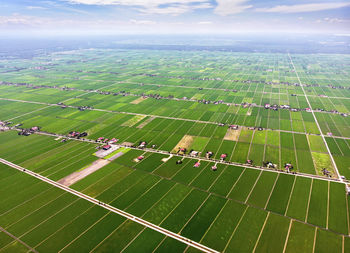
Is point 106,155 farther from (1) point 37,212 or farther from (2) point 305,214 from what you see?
(2) point 305,214

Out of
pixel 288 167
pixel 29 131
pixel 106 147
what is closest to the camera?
pixel 288 167

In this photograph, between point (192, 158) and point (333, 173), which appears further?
point (192, 158)

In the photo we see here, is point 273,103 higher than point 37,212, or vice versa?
point 273,103

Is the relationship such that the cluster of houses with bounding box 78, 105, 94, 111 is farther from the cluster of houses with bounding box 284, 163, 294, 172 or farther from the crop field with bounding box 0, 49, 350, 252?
the cluster of houses with bounding box 284, 163, 294, 172

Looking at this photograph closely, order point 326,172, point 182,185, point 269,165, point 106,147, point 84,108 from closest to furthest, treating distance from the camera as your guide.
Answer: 1. point 182,185
2. point 326,172
3. point 269,165
4. point 106,147
5. point 84,108

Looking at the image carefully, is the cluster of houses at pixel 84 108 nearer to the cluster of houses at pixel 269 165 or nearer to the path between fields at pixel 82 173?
the path between fields at pixel 82 173

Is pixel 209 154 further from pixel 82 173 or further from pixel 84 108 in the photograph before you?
pixel 84 108

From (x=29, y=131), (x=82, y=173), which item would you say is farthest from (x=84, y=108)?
(x=82, y=173)

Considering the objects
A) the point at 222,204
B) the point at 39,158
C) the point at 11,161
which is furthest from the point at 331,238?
the point at 11,161
